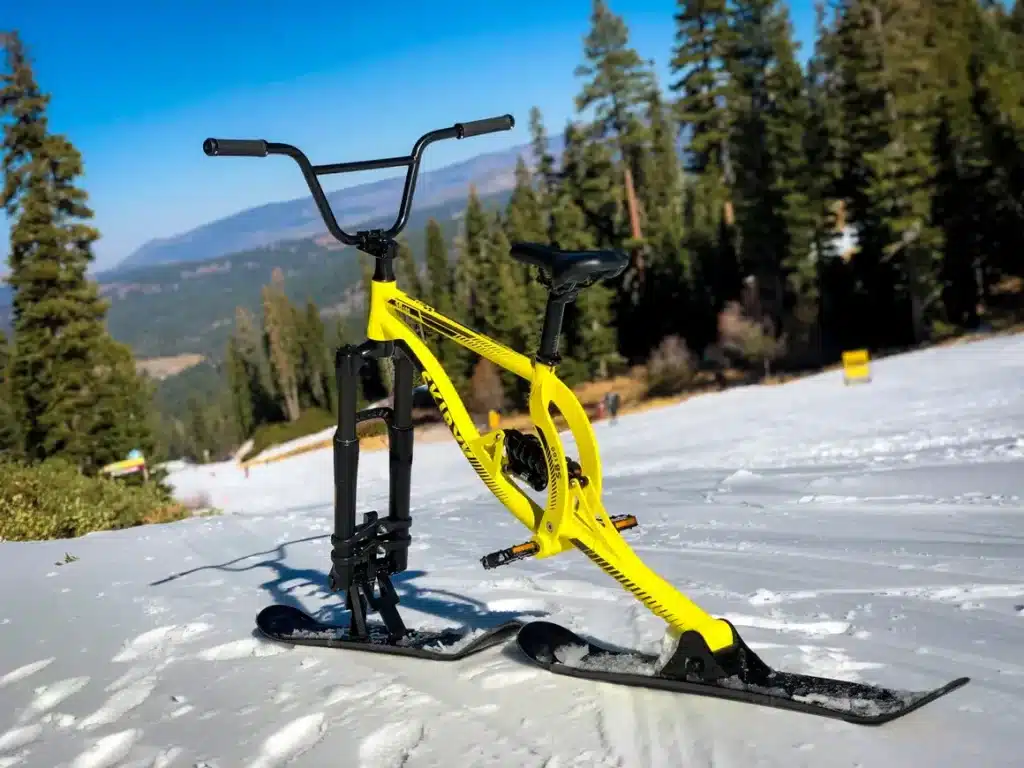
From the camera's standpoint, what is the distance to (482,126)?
422 centimetres

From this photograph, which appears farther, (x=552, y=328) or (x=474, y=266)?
(x=474, y=266)

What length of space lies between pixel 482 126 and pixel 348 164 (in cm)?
71

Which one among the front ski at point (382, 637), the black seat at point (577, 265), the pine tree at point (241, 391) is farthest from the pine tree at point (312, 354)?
the black seat at point (577, 265)

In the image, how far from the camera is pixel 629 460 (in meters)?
15.0

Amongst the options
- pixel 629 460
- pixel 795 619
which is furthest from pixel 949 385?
pixel 795 619

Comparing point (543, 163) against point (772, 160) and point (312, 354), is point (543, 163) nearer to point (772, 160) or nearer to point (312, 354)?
point (772, 160)

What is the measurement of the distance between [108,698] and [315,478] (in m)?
22.6

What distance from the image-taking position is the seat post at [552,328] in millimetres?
3078

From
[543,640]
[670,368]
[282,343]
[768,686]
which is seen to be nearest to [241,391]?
[282,343]

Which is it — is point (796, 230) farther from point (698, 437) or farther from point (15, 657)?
point (15, 657)

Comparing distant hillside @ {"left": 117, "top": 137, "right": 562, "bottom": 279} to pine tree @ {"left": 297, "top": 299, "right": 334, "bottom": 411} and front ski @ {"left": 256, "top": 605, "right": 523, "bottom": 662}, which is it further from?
pine tree @ {"left": 297, "top": 299, "right": 334, "bottom": 411}

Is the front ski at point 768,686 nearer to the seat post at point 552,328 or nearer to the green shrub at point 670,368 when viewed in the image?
the seat post at point 552,328

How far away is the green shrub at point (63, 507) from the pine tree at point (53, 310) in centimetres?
1611

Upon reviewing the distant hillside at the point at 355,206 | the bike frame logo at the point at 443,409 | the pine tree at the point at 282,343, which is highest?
the pine tree at the point at 282,343
